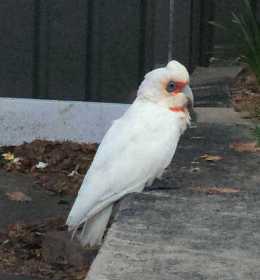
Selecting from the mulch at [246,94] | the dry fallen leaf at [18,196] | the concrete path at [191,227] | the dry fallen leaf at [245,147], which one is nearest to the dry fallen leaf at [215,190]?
the concrete path at [191,227]

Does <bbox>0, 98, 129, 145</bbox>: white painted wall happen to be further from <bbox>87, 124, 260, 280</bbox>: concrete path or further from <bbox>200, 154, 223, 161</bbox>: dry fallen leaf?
<bbox>87, 124, 260, 280</bbox>: concrete path

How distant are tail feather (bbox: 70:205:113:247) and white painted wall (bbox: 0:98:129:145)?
296cm

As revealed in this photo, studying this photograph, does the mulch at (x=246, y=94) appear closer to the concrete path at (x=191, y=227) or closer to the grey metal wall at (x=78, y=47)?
the grey metal wall at (x=78, y=47)

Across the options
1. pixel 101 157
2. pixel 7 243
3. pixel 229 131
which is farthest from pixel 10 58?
pixel 101 157

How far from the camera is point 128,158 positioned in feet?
15.9

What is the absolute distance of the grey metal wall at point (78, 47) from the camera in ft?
25.7

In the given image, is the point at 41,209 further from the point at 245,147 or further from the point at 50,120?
the point at 50,120

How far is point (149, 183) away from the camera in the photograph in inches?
195

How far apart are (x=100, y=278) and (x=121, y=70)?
444cm

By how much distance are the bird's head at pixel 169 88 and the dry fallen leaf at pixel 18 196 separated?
176 centimetres

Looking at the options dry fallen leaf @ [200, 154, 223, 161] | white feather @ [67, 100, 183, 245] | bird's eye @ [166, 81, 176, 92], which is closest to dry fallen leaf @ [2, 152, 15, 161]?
dry fallen leaf @ [200, 154, 223, 161]

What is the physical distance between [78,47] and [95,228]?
3317 mm

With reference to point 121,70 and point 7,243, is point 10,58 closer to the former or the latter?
point 121,70

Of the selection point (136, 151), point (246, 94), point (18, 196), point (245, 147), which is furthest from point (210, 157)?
point (246, 94)
